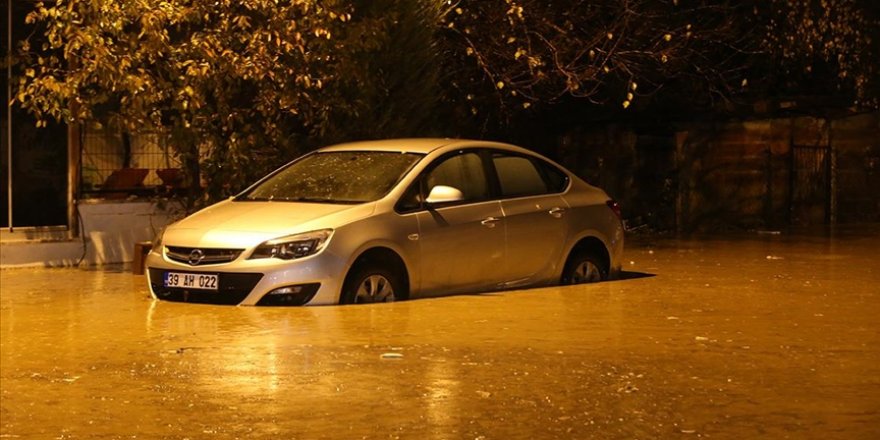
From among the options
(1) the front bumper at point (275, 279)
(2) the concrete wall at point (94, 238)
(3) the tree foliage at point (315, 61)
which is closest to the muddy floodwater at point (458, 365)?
(1) the front bumper at point (275, 279)

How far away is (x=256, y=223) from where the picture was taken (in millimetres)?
14383

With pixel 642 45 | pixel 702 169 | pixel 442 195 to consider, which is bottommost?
pixel 442 195

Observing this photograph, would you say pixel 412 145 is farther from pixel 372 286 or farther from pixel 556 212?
pixel 372 286

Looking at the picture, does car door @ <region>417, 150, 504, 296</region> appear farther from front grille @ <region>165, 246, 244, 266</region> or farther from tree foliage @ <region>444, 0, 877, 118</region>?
tree foliage @ <region>444, 0, 877, 118</region>

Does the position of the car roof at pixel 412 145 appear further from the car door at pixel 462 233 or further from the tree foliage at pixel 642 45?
the tree foliage at pixel 642 45

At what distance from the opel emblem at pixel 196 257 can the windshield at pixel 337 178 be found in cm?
119

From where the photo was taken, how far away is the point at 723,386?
10594 mm

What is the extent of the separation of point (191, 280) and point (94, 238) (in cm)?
597

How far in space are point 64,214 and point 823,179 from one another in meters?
13.1

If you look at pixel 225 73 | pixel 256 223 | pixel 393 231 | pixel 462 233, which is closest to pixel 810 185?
pixel 225 73

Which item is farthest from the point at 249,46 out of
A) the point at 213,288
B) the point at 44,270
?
the point at 213,288

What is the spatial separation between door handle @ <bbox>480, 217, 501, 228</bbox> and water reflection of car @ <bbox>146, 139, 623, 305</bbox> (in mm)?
21

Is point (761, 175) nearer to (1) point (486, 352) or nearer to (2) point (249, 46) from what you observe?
(2) point (249, 46)

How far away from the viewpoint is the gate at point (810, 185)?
2780cm
